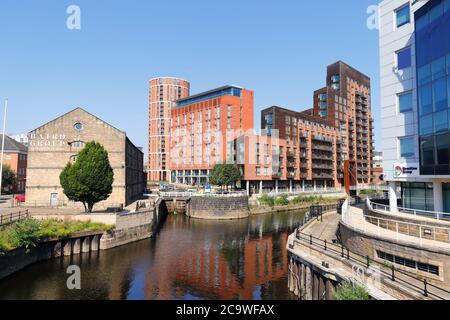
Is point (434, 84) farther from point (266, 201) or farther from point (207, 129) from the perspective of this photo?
point (207, 129)

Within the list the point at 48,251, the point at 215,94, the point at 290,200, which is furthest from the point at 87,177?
the point at 215,94

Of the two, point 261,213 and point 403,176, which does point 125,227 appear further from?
point 261,213

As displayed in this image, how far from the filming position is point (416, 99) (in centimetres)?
2738

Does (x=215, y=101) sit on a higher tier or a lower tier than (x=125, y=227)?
higher

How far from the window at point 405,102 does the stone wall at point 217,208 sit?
123 ft

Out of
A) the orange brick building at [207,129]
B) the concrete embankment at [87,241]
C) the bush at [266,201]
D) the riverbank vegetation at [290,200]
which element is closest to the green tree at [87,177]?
the concrete embankment at [87,241]

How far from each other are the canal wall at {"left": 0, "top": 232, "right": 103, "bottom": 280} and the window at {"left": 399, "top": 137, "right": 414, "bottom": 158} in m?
30.9

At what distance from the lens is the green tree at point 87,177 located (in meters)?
38.2

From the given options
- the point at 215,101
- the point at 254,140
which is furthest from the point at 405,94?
the point at 215,101

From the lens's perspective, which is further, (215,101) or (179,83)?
(179,83)

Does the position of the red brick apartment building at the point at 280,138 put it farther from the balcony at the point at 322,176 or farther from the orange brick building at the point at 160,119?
the orange brick building at the point at 160,119
